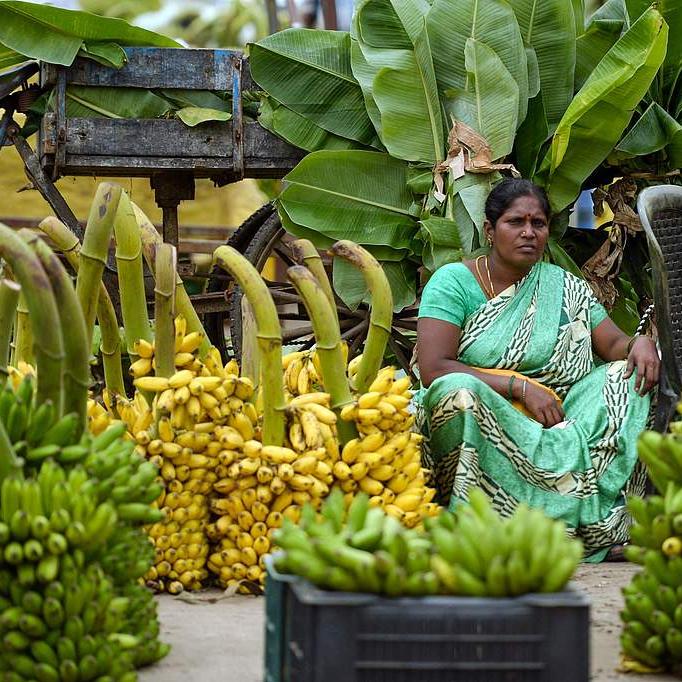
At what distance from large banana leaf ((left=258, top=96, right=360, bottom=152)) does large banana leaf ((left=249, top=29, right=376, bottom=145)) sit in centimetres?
4

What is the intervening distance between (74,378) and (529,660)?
4.38ft

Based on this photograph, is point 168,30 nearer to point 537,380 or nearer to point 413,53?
point 413,53

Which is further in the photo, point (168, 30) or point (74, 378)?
point (168, 30)

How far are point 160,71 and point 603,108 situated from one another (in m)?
2.23

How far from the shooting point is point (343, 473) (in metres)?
3.87

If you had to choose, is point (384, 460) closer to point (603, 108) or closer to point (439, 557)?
point (439, 557)

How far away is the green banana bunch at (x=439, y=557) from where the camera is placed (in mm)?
2229

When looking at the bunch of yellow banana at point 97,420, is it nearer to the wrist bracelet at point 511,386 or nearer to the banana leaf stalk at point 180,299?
the banana leaf stalk at point 180,299

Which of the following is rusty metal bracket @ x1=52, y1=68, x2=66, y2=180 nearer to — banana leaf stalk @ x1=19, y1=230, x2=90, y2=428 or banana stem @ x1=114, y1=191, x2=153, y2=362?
banana stem @ x1=114, y1=191, x2=153, y2=362

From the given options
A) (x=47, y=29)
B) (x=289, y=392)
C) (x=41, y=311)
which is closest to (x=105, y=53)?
(x=47, y=29)

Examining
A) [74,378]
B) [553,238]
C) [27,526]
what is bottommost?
[27,526]

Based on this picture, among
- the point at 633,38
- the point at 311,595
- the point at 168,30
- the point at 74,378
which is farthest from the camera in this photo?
the point at 168,30

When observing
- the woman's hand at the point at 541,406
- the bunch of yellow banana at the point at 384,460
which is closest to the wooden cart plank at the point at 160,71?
the woman's hand at the point at 541,406

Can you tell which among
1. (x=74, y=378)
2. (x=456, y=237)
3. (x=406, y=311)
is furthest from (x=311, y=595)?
(x=406, y=311)
